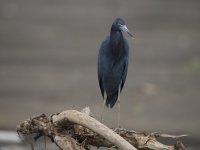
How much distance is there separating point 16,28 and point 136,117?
365cm

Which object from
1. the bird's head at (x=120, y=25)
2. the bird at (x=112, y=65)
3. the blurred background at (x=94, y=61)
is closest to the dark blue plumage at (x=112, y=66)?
the bird at (x=112, y=65)

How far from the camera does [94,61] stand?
1063cm

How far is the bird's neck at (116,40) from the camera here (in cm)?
530

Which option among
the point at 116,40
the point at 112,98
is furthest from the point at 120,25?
the point at 112,98

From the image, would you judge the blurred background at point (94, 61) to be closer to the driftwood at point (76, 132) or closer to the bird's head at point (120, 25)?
the bird's head at point (120, 25)

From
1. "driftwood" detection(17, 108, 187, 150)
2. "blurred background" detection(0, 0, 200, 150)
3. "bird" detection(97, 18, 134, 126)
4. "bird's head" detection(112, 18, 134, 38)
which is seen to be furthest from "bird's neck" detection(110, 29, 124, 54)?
"blurred background" detection(0, 0, 200, 150)

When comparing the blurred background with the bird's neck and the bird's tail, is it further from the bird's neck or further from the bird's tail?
the bird's neck

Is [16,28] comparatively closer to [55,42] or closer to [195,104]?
[55,42]

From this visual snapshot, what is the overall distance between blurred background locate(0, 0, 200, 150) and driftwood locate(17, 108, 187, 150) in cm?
426

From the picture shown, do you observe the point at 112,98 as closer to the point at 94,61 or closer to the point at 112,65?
the point at 112,65

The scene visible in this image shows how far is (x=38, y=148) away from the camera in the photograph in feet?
25.8

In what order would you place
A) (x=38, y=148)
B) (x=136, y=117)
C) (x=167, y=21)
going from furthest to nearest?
(x=167, y=21)
(x=136, y=117)
(x=38, y=148)

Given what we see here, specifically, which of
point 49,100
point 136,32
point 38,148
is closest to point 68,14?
point 136,32

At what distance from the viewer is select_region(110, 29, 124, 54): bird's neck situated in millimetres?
5304
